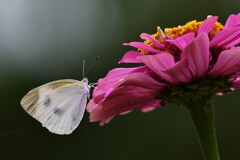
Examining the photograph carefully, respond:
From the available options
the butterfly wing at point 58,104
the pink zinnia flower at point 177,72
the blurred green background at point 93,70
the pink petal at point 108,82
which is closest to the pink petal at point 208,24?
the pink zinnia flower at point 177,72

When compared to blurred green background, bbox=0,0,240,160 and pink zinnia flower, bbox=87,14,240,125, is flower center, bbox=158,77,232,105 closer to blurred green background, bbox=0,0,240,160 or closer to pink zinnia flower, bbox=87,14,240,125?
pink zinnia flower, bbox=87,14,240,125

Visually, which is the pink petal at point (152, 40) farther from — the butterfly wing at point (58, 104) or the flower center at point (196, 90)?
the butterfly wing at point (58, 104)

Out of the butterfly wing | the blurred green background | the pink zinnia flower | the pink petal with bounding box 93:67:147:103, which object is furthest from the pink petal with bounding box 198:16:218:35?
the blurred green background

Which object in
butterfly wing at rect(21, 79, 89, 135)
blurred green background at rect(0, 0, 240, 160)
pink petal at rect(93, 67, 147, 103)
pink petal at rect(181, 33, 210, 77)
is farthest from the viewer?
blurred green background at rect(0, 0, 240, 160)

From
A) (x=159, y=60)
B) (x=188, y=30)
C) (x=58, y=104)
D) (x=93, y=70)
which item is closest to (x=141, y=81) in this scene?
(x=159, y=60)

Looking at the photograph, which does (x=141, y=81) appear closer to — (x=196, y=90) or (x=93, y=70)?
(x=196, y=90)

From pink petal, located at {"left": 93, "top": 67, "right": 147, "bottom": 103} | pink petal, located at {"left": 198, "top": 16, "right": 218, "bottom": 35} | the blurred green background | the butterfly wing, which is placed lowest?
the blurred green background

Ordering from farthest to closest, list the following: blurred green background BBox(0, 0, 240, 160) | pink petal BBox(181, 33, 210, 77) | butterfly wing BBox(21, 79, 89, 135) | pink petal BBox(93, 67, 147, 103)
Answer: blurred green background BBox(0, 0, 240, 160) < butterfly wing BBox(21, 79, 89, 135) < pink petal BBox(93, 67, 147, 103) < pink petal BBox(181, 33, 210, 77)

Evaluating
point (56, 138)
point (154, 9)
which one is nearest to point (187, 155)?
point (56, 138)
